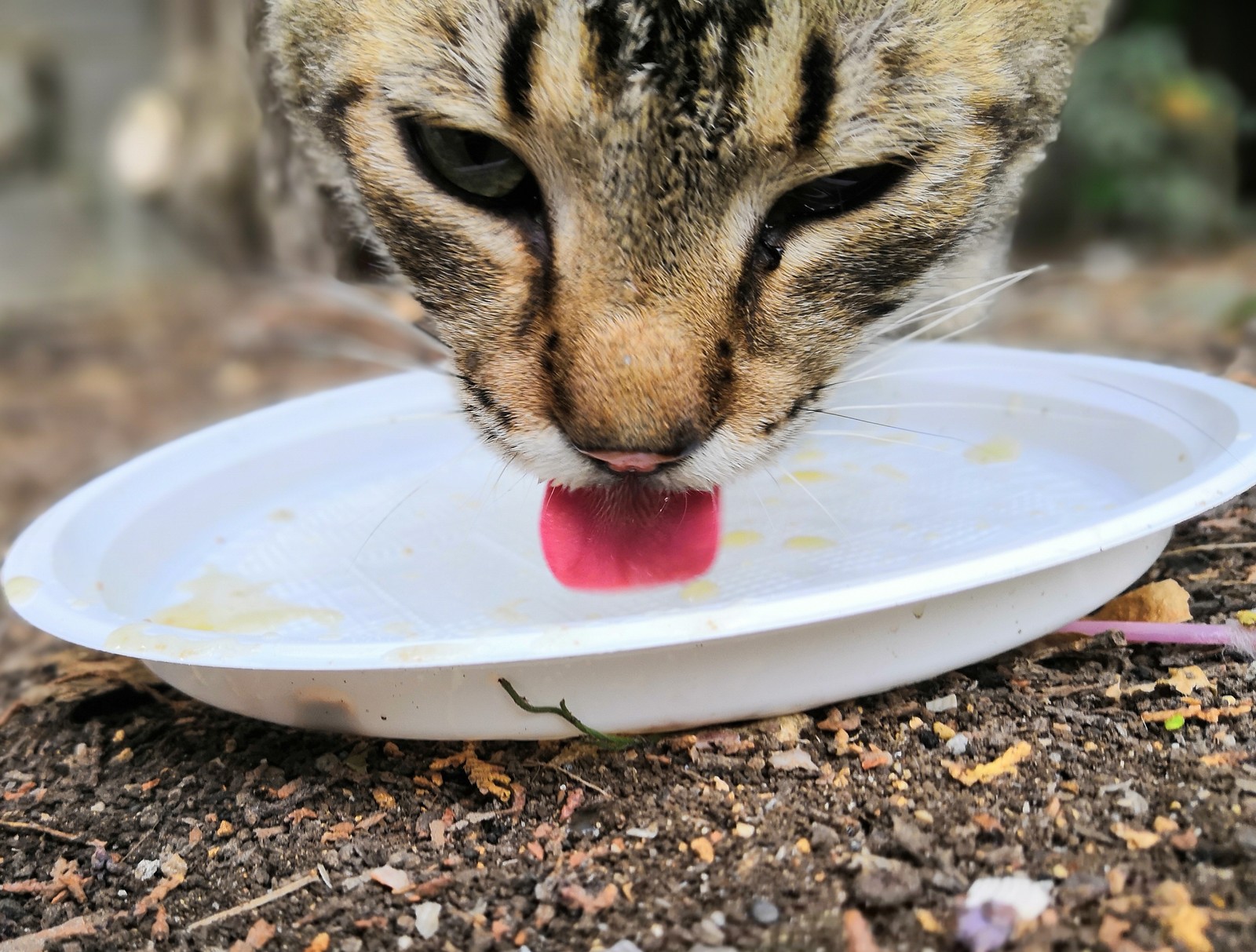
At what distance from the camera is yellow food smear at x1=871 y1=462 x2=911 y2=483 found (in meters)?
2.02

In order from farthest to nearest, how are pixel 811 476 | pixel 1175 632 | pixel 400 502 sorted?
1. pixel 811 476
2. pixel 400 502
3. pixel 1175 632

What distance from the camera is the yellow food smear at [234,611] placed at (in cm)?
165

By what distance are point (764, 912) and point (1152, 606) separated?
83 cm

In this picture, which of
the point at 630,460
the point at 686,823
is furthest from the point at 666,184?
the point at 686,823

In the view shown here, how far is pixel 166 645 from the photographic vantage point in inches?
52.0

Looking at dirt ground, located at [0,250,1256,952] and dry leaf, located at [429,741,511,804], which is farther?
dry leaf, located at [429,741,511,804]

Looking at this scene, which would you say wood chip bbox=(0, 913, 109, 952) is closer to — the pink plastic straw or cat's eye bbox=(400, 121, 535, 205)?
cat's eye bbox=(400, 121, 535, 205)

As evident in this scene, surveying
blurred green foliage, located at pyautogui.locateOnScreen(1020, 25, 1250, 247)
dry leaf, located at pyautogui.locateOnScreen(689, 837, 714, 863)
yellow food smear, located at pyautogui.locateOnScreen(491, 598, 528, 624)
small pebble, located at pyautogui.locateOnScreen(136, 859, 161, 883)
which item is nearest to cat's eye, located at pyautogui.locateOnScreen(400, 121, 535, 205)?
yellow food smear, located at pyautogui.locateOnScreen(491, 598, 528, 624)

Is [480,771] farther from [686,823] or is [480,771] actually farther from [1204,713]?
[1204,713]

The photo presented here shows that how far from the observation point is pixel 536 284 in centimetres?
150

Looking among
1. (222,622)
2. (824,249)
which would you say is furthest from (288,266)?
(824,249)

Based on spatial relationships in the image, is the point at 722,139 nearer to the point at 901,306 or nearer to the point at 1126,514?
the point at 901,306

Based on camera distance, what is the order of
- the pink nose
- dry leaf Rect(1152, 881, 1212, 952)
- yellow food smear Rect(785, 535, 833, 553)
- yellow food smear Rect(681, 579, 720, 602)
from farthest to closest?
yellow food smear Rect(785, 535, 833, 553)
yellow food smear Rect(681, 579, 720, 602)
the pink nose
dry leaf Rect(1152, 881, 1212, 952)

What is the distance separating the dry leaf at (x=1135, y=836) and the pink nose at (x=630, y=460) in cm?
65
